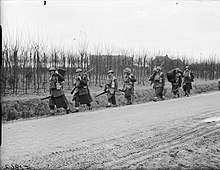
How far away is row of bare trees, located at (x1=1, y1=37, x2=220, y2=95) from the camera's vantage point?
53.9 feet

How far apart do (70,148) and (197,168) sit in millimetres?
2119

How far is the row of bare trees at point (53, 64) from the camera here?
16.4 meters

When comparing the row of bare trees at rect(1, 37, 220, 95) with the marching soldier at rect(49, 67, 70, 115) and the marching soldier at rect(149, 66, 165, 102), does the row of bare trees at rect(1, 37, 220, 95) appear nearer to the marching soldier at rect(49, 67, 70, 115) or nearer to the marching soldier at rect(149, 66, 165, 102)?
the marching soldier at rect(49, 67, 70, 115)

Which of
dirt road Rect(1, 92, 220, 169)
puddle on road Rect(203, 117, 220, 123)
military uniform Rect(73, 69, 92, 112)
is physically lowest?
puddle on road Rect(203, 117, 220, 123)

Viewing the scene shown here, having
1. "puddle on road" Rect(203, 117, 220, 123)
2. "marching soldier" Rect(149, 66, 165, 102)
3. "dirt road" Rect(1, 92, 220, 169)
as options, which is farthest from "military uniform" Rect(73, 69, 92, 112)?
"puddle on road" Rect(203, 117, 220, 123)

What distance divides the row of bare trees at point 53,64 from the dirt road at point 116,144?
5702mm

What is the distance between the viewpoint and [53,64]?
20.6 metres

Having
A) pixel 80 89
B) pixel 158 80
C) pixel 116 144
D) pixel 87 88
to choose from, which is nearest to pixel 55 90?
pixel 80 89

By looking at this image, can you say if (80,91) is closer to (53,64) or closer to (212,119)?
(212,119)

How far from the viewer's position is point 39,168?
446 cm

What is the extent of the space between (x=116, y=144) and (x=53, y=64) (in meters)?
15.4

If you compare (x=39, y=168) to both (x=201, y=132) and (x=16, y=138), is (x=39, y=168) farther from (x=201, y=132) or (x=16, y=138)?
(x=201, y=132)

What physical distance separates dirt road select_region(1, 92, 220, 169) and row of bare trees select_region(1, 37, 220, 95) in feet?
18.7

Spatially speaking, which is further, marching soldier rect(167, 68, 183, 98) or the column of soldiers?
marching soldier rect(167, 68, 183, 98)
